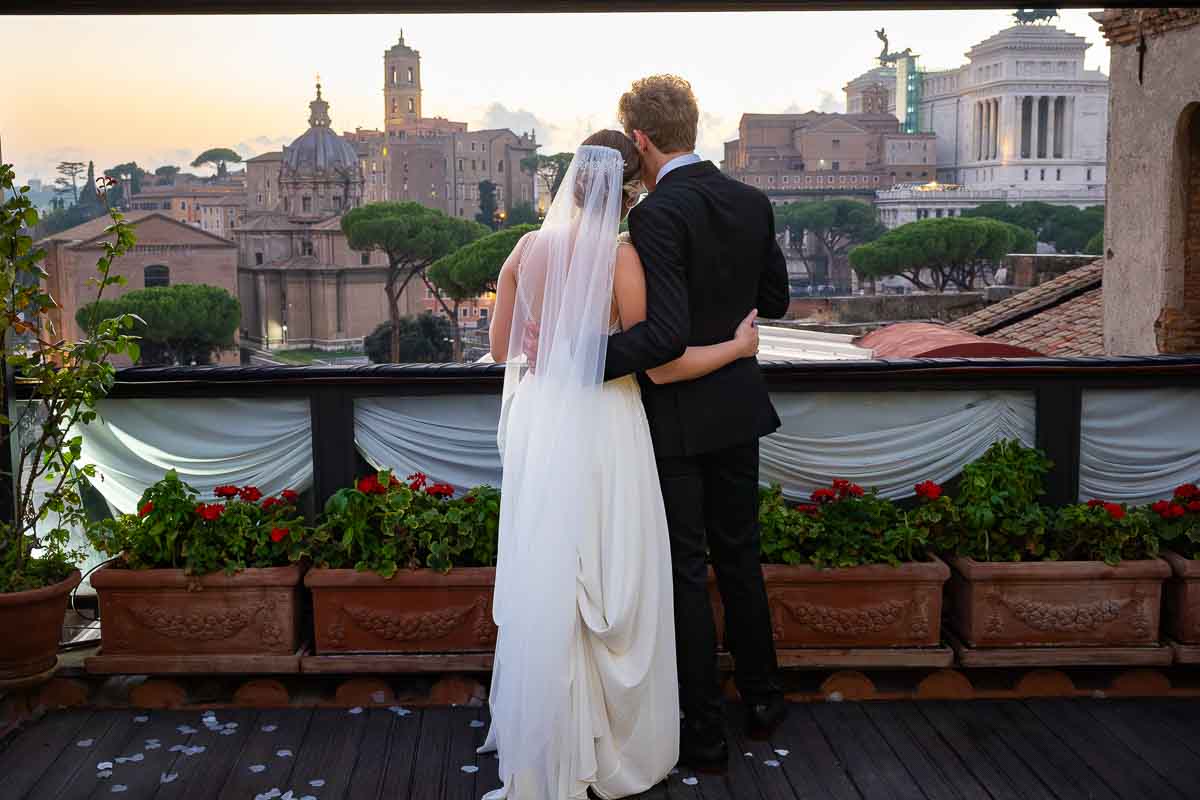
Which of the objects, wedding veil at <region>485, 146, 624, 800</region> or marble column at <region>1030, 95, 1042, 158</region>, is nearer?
wedding veil at <region>485, 146, 624, 800</region>

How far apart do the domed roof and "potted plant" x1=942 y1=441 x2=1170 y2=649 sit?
7826 cm

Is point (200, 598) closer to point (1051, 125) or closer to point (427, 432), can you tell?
point (427, 432)

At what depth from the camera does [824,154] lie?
77125 millimetres

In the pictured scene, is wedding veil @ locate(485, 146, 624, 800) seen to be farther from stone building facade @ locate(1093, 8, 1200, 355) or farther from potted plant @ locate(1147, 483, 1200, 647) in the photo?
stone building facade @ locate(1093, 8, 1200, 355)

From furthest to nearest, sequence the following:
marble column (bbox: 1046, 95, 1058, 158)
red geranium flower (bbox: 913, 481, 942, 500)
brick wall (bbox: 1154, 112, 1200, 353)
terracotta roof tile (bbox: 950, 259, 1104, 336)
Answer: marble column (bbox: 1046, 95, 1058, 158), terracotta roof tile (bbox: 950, 259, 1104, 336), brick wall (bbox: 1154, 112, 1200, 353), red geranium flower (bbox: 913, 481, 942, 500)

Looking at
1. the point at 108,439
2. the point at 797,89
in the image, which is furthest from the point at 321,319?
the point at 108,439

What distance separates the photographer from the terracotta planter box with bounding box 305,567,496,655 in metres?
2.89

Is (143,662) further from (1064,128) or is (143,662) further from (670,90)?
(1064,128)

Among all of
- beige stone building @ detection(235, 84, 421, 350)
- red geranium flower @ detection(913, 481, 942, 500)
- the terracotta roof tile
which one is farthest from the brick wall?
beige stone building @ detection(235, 84, 421, 350)

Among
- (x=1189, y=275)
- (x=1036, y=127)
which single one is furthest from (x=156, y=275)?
(x=1036, y=127)

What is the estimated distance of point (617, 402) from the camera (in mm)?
2395

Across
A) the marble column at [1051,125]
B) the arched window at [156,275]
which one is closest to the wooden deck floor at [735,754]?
the arched window at [156,275]

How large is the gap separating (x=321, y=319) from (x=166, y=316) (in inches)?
695

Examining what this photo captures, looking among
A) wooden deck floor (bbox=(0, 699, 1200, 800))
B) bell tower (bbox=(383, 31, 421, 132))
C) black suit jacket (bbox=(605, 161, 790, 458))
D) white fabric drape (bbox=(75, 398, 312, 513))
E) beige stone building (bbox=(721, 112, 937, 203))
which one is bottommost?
wooden deck floor (bbox=(0, 699, 1200, 800))
